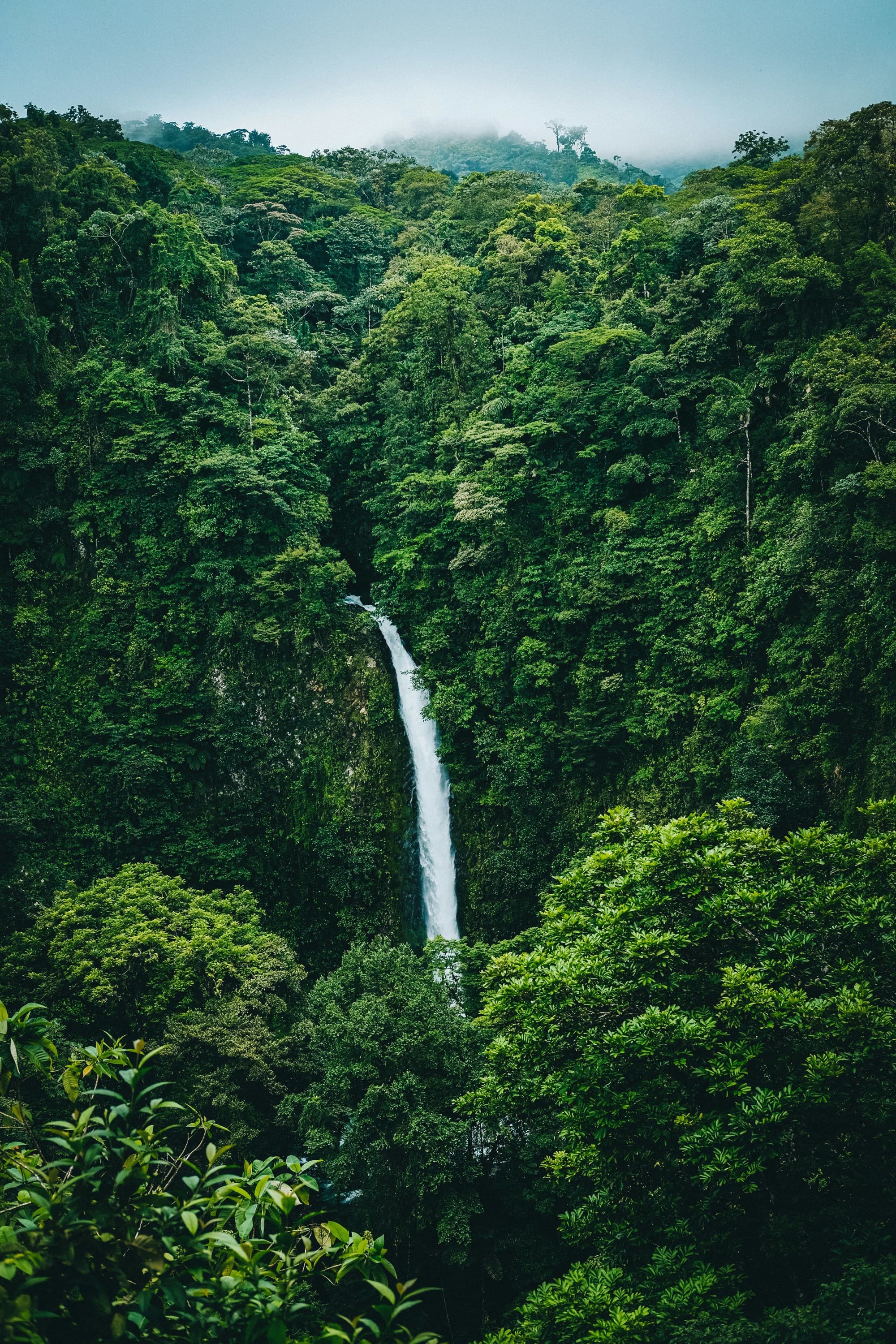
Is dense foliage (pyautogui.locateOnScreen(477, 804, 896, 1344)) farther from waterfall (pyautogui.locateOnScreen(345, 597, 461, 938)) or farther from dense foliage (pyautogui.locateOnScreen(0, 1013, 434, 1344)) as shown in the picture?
waterfall (pyautogui.locateOnScreen(345, 597, 461, 938))

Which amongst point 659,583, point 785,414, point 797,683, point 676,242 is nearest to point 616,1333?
point 797,683

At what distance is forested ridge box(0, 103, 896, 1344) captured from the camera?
584 cm

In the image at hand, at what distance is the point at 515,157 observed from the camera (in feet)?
205

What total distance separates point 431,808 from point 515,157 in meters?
61.5

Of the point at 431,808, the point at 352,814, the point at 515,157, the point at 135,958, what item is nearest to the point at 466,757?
the point at 431,808

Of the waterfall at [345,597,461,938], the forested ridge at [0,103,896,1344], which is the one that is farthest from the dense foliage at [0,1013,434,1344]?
the waterfall at [345,597,461,938]

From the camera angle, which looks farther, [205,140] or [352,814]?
[205,140]

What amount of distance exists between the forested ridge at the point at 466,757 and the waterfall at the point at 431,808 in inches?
16.0

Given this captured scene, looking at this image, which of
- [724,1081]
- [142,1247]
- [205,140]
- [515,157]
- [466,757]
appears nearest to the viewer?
[142,1247]

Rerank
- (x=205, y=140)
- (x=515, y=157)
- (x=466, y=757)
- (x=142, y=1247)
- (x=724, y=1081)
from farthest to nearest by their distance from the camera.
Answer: (x=515, y=157) < (x=205, y=140) < (x=466, y=757) < (x=724, y=1081) < (x=142, y=1247)

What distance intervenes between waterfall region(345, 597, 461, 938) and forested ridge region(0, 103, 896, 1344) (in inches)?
16.0

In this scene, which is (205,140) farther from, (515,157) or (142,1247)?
(142,1247)

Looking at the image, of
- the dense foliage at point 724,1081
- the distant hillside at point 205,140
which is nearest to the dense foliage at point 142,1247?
the dense foliage at point 724,1081

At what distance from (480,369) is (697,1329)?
1884cm
